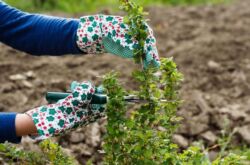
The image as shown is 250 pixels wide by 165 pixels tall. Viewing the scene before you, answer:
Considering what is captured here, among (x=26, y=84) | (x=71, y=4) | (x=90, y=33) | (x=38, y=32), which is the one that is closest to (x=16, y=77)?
(x=26, y=84)

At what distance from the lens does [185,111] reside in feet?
12.8

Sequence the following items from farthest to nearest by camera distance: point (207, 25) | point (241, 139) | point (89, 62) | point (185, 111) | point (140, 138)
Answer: point (207, 25)
point (89, 62)
point (185, 111)
point (241, 139)
point (140, 138)

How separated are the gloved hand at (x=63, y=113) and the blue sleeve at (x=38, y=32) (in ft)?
0.75

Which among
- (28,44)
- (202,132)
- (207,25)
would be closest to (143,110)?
(28,44)

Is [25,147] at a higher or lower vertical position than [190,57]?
lower

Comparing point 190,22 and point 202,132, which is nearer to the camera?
point 202,132

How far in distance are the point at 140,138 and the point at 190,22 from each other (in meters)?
3.72

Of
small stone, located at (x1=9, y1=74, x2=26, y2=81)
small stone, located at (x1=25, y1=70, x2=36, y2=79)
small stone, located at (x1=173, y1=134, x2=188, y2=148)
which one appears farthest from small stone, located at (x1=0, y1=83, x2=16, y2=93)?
small stone, located at (x1=173, y1=134, x2=188, y2=148)

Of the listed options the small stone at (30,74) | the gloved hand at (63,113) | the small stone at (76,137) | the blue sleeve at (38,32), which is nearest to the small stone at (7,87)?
the small stone at (30,74)

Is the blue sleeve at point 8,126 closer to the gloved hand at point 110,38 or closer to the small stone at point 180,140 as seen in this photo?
the gloved hand at point 110,38

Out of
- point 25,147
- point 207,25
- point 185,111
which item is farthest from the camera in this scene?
point 207,25

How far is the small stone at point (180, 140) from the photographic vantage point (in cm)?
348

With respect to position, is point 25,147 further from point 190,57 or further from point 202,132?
point 190,57

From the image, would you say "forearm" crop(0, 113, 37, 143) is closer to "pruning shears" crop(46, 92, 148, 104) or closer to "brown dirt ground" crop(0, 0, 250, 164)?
"pruning shears" crop(46, 92, 148, 104)
